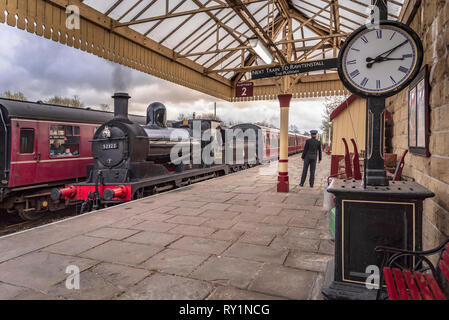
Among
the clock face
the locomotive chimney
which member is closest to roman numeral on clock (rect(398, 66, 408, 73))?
the clock face

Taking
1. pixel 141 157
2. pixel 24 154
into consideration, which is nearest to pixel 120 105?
pixel 141 157

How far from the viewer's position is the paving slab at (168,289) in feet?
7.32

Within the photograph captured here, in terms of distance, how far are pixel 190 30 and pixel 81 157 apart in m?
4.61

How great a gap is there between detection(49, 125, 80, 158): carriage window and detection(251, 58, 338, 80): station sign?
493 cm

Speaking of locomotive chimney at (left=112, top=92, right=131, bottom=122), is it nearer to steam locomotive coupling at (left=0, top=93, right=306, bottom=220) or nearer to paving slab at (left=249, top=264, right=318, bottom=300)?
steam locomotive coupling at (left=0, top=93, right=306, bottom=220)

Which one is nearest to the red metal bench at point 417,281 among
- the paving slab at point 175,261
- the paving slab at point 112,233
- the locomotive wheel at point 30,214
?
the paving slab at point 175,261

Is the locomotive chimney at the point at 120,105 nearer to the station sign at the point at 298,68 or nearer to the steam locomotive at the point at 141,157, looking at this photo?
the steam locomotive at the point at 141,157

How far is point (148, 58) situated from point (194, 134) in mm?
3147

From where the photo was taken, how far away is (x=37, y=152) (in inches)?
257

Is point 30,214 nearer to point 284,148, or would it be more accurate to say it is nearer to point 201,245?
point 201,245

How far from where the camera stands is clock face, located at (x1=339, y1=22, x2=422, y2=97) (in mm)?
2041

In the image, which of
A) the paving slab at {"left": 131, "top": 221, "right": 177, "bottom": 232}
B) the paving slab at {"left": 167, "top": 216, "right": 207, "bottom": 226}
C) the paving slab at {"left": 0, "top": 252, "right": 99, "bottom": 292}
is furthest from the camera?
the paving slab at {"left": 167, "top": 216, "right": 207, "bottom": 226}

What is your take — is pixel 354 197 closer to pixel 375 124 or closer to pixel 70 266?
pixel 375 124
